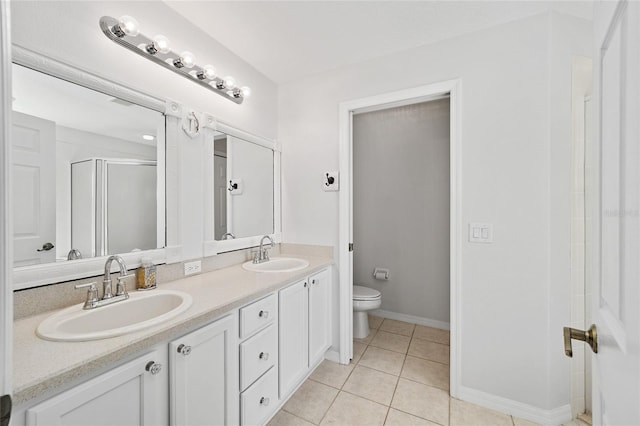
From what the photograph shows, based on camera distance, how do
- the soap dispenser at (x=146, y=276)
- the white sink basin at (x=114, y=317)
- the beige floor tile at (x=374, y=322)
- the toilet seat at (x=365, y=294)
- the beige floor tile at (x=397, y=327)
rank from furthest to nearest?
the beige floor tile at (x=374, y=322)
the beige floor tile at (x=397, y=327)
the toilet seat at (x=365, y=294)
the soap dispenser at (x=146, y=276)
the white sink basin at (x=114, y=317)

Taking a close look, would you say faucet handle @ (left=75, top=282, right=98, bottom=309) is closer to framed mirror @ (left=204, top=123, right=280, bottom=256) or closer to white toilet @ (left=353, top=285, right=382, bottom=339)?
framed mirror @ (left=204, top=123, right=280, bottom=256)

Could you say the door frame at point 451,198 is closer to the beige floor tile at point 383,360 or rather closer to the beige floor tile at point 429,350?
the beige floor tile at point 383,360

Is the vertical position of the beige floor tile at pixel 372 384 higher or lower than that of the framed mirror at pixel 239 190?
lower

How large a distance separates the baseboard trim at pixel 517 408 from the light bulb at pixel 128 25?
274 cm

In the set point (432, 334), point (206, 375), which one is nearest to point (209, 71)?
point (206, 375)

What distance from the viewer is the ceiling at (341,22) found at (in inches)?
59.6

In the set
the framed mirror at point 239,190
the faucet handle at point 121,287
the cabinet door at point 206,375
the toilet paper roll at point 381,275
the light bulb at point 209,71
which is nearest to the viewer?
the cabinet door at point 206,375

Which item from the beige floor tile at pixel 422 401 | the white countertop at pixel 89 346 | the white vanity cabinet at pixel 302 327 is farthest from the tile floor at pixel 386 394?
the white countertop at pixel 89 346

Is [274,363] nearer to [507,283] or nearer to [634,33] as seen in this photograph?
[507,283]

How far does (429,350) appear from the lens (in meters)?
2.34

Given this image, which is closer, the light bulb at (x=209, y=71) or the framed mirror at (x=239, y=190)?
the light bulb at (x=209, y=71)

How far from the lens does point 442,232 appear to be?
2773 mm

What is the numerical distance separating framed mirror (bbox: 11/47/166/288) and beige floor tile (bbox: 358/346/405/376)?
176 cm

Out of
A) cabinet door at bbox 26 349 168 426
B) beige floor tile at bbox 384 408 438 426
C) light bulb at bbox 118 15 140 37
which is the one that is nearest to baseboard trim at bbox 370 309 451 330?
beige floor tile at bbox 384 408 438 426
